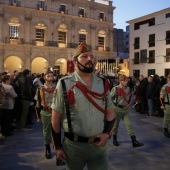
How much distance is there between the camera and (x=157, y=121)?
31.0 ft

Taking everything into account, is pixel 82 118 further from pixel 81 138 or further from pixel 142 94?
pixel 142 94

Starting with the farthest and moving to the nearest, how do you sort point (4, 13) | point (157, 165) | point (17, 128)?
point (4, 13) < point (17, 128) < point (157, 165)

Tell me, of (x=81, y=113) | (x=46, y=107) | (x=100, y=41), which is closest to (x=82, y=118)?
(x=81, y=113)

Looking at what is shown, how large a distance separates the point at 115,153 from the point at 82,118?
3.26m

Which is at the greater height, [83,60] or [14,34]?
[14,34]

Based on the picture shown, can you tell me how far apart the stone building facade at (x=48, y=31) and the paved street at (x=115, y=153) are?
2248 centimetres

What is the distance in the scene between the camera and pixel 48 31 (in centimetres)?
3300

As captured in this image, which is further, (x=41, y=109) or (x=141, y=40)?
(x=141, y=40)

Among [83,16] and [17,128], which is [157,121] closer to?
[17,128]

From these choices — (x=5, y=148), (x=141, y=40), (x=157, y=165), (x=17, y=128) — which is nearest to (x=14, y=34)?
(x=141, y=40)

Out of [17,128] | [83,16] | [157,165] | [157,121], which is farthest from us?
[83,16]

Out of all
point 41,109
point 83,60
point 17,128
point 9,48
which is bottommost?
point 17,128

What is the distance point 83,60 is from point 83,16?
34.8m

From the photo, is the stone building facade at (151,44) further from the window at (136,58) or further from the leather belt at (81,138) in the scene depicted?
the leather belt at (81,138)
